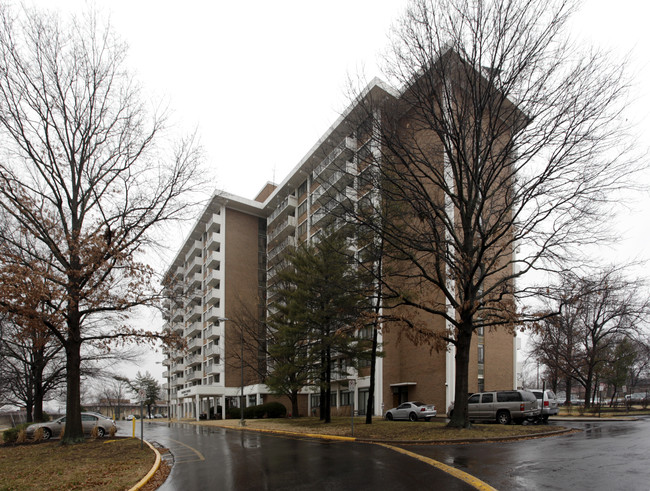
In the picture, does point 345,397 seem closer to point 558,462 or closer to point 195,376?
point 195,376

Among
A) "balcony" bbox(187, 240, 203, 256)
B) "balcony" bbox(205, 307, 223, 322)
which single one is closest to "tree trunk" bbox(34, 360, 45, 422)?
"balcony" bbox(205, 307, 223, 322)

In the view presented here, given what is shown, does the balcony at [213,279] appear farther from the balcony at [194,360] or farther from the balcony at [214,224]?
the balcony at [194,360]

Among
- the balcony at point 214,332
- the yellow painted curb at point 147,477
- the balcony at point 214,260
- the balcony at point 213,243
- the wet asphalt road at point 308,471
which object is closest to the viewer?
the wet asphalt road at point 308,471

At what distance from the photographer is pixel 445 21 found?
58.5 feet

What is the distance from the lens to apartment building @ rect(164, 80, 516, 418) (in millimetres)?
40125

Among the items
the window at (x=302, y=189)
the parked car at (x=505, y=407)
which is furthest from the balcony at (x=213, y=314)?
the parked car at (x=505, y=407)

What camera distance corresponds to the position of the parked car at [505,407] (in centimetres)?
2300

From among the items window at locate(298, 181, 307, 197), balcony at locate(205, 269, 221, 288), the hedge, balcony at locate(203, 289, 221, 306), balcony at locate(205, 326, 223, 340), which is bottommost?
the hedge

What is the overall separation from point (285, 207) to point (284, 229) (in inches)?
115

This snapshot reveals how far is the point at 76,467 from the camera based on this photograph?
13.1m

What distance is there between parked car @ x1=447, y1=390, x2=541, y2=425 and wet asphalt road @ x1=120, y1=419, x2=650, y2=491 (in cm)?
779

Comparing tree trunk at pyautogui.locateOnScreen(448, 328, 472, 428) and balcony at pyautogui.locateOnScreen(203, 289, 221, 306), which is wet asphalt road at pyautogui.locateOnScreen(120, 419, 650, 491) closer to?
tree trunk at pyautogui.locateOnScreen(448, 328, 472, 428)

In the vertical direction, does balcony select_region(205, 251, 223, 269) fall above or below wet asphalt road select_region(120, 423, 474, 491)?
above

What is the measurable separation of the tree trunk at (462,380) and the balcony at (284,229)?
4480cm
